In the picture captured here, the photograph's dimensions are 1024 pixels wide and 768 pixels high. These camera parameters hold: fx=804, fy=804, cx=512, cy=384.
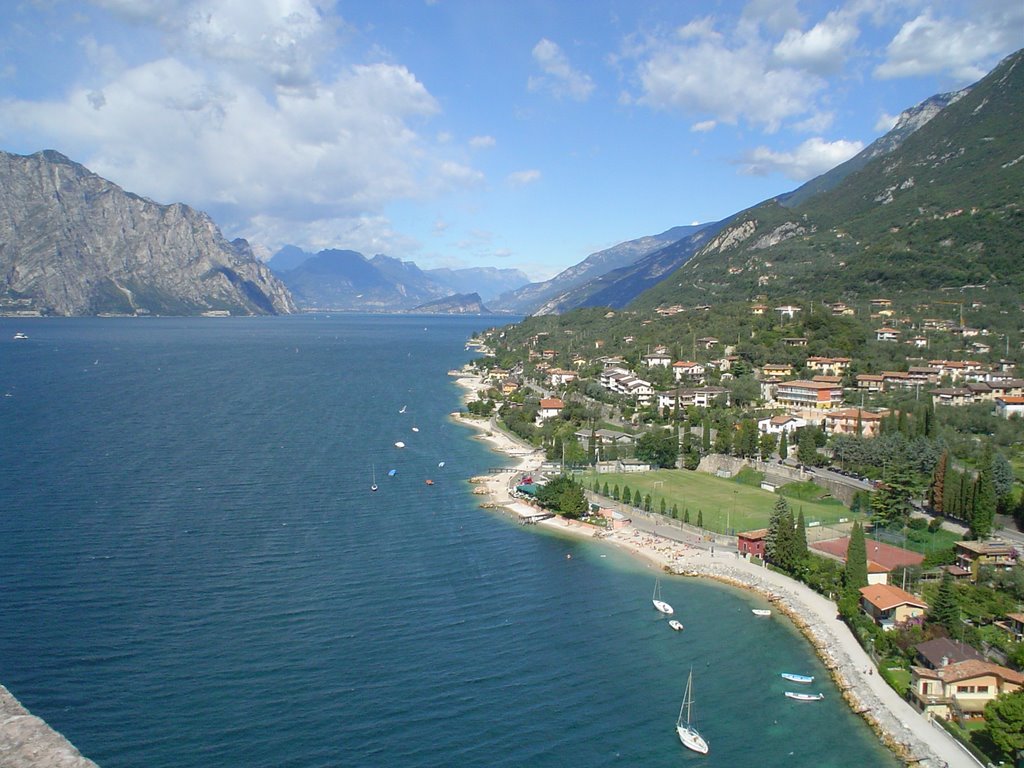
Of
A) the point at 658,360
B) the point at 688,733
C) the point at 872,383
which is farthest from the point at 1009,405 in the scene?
the point at 688,733

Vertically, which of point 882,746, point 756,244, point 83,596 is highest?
Answer: point 756,244

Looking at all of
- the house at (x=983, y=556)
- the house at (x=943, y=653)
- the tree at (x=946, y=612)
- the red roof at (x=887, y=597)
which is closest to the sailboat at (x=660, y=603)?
the red roof at (x=887, y=597)

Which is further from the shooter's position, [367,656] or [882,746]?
[367,656]

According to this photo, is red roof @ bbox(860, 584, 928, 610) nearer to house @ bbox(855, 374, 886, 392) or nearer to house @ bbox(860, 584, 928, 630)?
house @ bbox(860, 584, 928, 630)

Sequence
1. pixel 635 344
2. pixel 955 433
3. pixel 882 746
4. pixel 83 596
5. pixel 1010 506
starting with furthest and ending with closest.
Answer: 1. pixel 635 344
2. pixel 955 433
3. pixel 1010 506
4. pixel 83 596
5. pixel 882 746

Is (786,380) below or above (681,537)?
above

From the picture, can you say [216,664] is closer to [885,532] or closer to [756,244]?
[885,532]

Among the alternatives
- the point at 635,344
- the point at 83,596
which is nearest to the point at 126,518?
the point at 83,596
